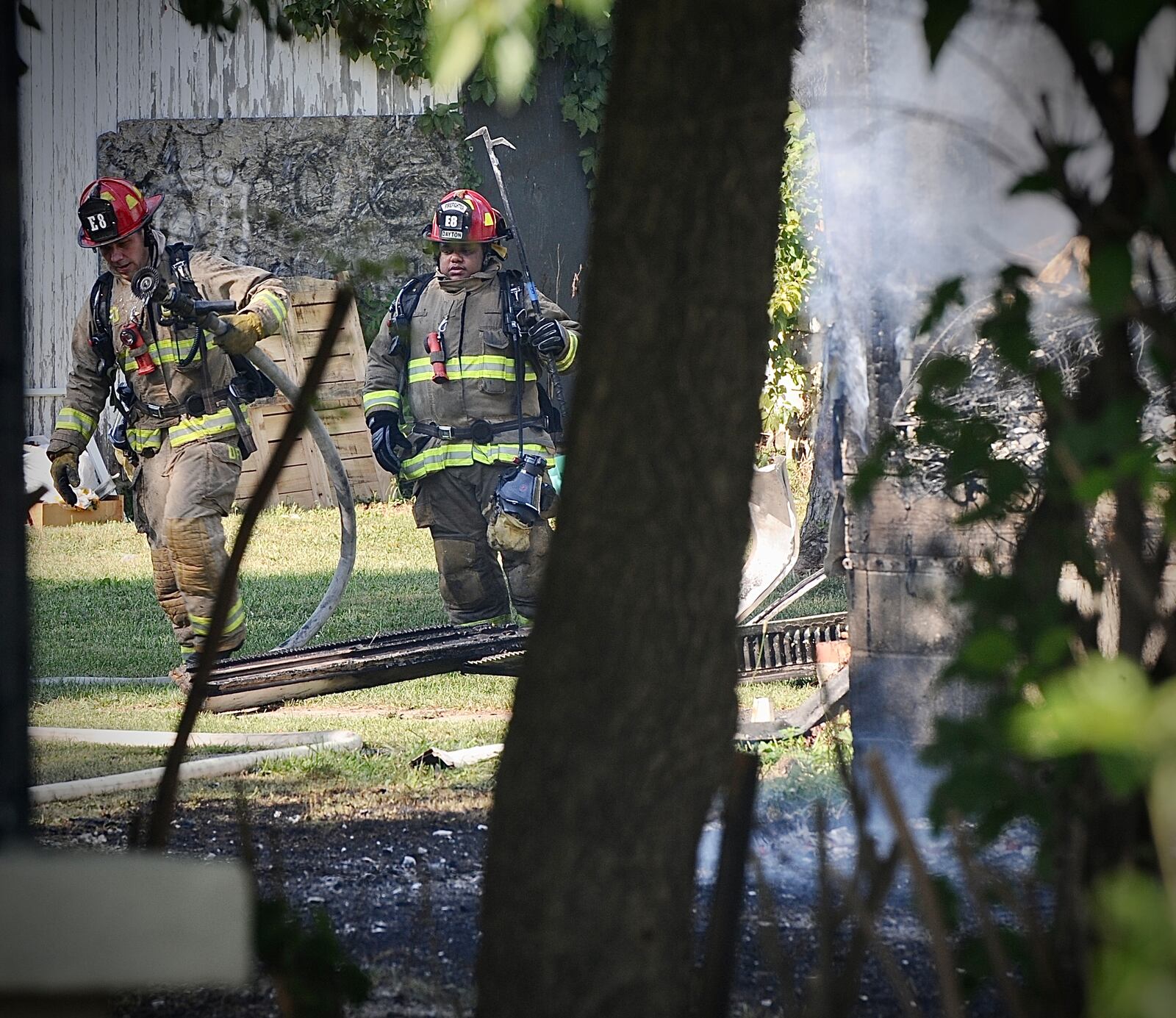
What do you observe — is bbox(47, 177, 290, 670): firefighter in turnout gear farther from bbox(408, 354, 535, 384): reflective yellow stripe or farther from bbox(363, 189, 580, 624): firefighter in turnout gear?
bbox(408, 354, 535, 384): reflective yellow stripe

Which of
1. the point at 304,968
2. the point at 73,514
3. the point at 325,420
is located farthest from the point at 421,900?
the point at 73,514

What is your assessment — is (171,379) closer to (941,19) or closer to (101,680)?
(101,680)

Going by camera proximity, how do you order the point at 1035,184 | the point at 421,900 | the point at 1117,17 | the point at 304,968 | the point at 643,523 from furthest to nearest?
1. the point at 421,900
2. the point at 304,968
3. the point at 643,523
4. the point at 1035,184
5. the point at 1117,17

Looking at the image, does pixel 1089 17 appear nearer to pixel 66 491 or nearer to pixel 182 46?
pixel 66 491

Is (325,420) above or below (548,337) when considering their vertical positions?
below

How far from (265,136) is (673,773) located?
11.3 meters

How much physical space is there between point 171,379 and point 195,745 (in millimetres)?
2019

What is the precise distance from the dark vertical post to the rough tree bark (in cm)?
53

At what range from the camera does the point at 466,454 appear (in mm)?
7332

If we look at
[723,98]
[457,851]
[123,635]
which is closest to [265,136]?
[123,635]

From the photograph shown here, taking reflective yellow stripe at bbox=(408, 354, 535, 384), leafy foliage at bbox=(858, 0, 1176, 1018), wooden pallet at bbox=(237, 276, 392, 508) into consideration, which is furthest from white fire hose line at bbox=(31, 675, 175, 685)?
A: leafy foliage at bbox=(858, 0, 1176, 1018)

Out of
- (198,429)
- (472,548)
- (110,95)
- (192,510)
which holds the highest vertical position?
(110,95)

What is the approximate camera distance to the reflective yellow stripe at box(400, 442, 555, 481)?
288 inches

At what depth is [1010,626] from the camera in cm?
162
